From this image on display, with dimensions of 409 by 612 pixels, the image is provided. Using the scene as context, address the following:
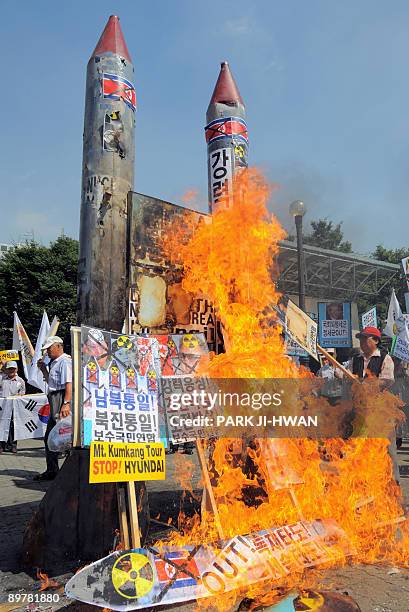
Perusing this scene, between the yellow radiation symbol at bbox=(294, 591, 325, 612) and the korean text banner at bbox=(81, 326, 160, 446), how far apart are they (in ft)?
5.39

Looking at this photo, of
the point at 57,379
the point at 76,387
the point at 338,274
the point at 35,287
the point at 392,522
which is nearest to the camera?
the point at 76,387

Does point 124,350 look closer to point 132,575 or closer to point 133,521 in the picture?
point 133,521

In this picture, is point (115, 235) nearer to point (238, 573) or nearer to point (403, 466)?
point (238, 573)

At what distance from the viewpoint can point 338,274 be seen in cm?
2670

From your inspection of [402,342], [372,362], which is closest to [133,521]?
[372,362]

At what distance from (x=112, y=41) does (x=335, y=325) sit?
1565cm

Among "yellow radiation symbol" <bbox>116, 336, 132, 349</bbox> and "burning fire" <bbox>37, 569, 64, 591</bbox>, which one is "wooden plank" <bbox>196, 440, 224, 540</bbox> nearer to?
"yellow radiation symbol" <bbox>116, 336, 132, 349</bbox>

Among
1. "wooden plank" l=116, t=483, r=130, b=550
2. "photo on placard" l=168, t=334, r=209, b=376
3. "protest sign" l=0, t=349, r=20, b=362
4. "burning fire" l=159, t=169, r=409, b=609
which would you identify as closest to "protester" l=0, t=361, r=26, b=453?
"protest sign" l=0, t=349, r=20, b=362

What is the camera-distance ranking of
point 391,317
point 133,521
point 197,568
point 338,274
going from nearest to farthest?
point 197,568 < point 133,521 < point 391,317 < point 338,274

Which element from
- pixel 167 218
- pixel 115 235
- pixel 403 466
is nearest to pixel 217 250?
pixel 167 218

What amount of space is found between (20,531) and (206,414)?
2.46m

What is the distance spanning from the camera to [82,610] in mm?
3449

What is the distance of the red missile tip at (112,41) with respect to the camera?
5.90 metres

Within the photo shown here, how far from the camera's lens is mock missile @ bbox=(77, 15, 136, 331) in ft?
17.7
